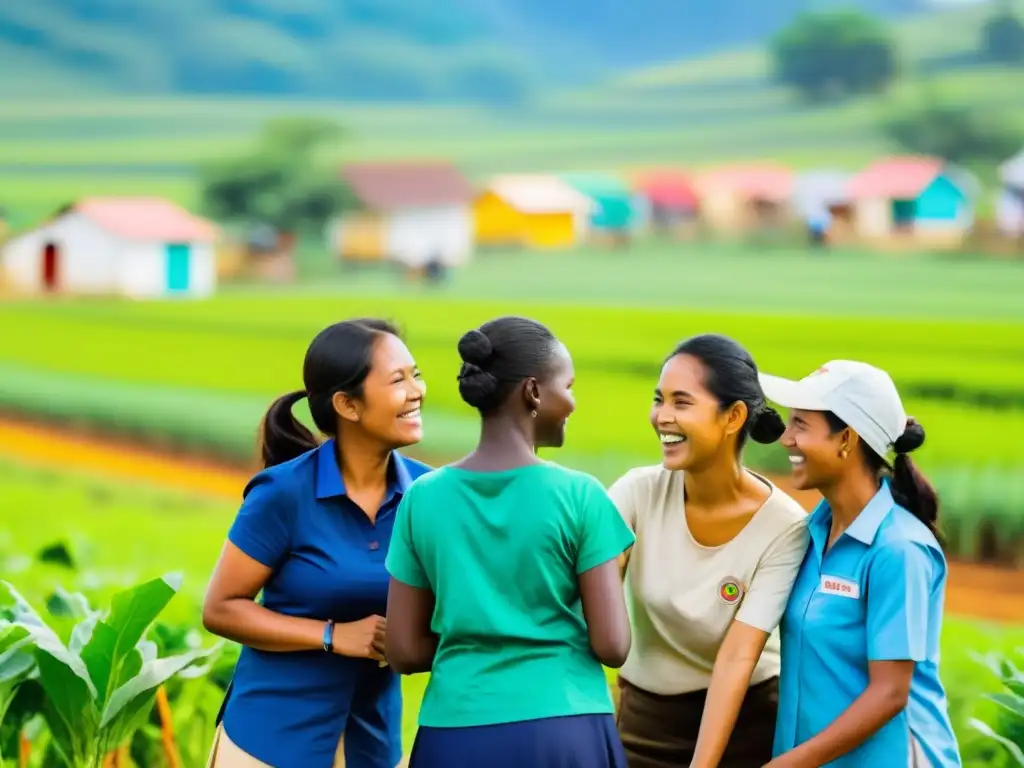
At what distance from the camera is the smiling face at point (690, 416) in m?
2.72

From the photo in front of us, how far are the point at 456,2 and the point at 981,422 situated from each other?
24.3 ft

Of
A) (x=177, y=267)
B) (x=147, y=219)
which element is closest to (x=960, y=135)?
(x=177, y=267)

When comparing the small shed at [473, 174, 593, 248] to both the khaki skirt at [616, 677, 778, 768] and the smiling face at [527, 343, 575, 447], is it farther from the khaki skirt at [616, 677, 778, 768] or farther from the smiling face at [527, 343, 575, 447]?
the smiling face at [527, 343, 575, 447]

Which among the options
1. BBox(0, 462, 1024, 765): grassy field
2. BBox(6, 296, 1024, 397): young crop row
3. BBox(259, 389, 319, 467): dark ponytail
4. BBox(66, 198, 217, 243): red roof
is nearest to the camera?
BBox(259, 389, 319, 467): dark ponytail

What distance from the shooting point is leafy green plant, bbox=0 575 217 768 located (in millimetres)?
3223

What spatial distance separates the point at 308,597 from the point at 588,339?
10086 mm

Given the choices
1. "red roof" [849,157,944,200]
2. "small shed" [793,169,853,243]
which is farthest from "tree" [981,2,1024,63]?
"small shed" [793,169,853,243]

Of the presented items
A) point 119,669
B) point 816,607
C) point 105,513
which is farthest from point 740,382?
point 105,513

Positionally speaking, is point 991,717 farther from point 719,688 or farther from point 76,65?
point 76,65

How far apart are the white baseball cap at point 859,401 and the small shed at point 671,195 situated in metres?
11.3

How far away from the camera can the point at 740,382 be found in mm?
2738

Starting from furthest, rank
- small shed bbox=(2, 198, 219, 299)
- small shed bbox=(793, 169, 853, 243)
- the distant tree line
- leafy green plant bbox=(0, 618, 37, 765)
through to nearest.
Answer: small shed bbox=(793, 169, 853, 243) < the distant tree line < small shed bbox=(2, 198, 219, 299) < leafy green plant bbox=(0, 618, 37, 765)

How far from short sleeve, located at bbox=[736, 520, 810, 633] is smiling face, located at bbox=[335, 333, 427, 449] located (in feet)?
2.00

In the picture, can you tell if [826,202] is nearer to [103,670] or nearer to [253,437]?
[253,437]
